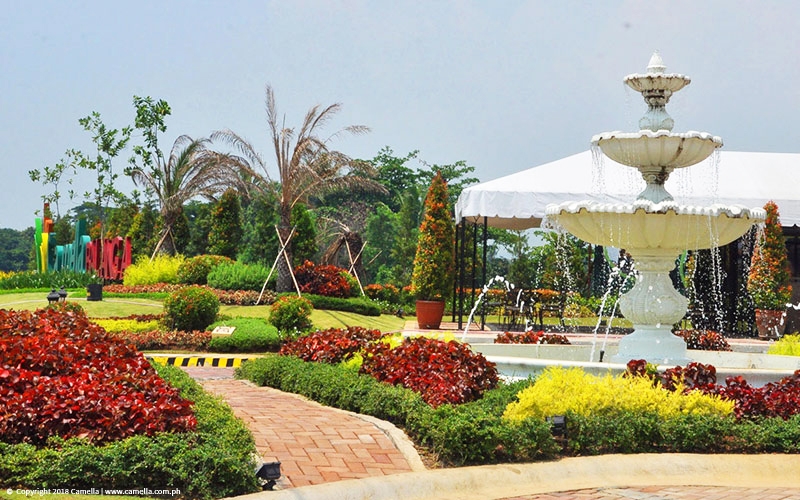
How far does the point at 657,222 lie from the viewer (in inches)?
397

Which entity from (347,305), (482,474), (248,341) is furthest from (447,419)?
(347,305)

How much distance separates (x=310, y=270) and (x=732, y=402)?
62.8ft

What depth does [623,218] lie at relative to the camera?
10.1 meters

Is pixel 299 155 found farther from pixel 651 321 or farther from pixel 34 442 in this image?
pixel 34 442

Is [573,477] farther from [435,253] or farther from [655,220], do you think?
[435,253]

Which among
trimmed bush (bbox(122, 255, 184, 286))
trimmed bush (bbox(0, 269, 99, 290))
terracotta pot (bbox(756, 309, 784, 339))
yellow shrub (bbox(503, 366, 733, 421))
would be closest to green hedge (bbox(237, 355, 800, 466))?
yellow shrub (bbox(503, 366, 733, 421))

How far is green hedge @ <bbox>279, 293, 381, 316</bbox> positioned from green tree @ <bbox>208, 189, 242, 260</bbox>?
24.7 ft

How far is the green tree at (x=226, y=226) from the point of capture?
3195 cm

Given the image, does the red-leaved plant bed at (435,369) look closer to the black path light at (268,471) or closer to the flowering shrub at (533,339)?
the black path light at (268,471)

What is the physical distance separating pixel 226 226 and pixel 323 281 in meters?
7.10

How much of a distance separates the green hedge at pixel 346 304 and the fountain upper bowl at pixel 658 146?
14.4 metres

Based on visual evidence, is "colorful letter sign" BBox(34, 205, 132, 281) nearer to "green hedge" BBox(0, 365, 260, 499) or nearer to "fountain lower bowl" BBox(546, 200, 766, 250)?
"fountain lower bowl" BBox(546, 200, 766, 250)

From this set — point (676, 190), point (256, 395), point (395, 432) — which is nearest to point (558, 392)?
point (395, 432)

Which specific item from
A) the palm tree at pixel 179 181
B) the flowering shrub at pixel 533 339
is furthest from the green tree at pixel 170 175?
the flowering shrub at pixel 533 339
